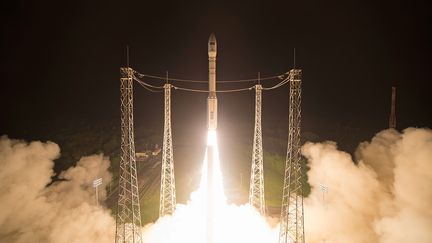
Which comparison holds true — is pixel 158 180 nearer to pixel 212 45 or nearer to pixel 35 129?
pixel 35 129

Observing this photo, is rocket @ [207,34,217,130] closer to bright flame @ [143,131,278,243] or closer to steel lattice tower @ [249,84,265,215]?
bright flame @ [143,131,278,243]

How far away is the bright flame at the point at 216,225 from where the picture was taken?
2242 cm

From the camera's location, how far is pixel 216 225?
23.4 metres

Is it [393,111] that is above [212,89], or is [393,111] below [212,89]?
below

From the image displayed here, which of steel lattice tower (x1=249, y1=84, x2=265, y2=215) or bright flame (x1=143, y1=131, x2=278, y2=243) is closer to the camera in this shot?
bright flame (x1=143, y1=131, x2=278, y2=243)

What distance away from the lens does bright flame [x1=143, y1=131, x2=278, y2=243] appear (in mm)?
22422

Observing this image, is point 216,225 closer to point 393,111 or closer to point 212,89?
point 212,89

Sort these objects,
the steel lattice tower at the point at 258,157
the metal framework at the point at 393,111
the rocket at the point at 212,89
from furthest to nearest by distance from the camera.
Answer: the metal framework at the point at 393,111
the steel lattice tower at the point at 258,157
the rocket at the point at 212,89

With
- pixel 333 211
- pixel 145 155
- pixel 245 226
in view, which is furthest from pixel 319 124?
pixel 245 226

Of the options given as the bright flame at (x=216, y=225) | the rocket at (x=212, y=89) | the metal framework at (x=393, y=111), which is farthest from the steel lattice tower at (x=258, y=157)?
the metal framework at (x=393, y=111)

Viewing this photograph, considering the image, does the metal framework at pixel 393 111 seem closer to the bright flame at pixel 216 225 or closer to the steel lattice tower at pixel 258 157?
the steel lattice tower at pixel 258 157

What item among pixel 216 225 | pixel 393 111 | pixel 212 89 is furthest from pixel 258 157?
pixel 393 111

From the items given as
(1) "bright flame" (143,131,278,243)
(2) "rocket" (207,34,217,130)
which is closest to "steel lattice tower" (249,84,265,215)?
(1) "bright flame" (143,131,278,243)

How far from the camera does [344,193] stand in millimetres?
26594
